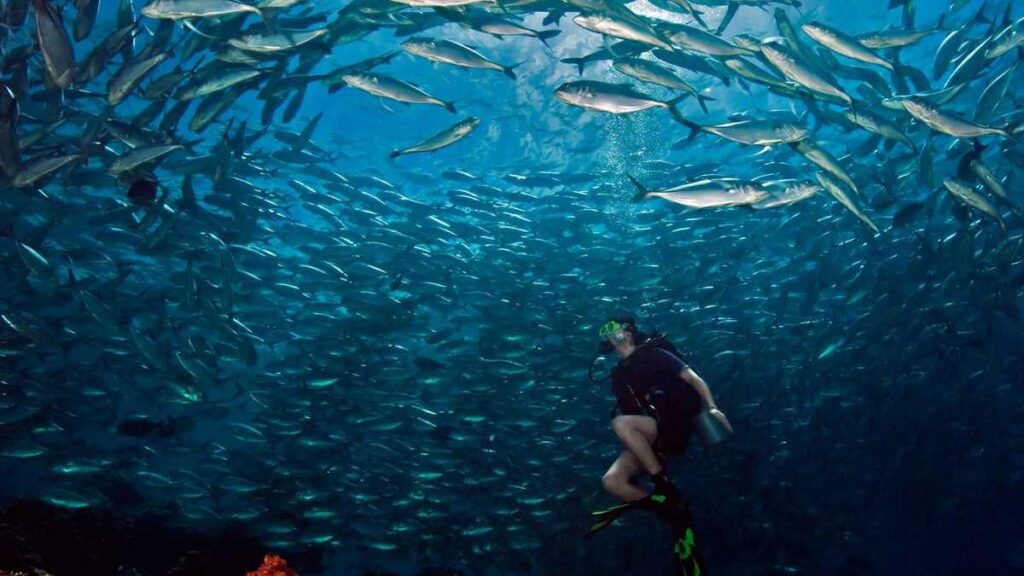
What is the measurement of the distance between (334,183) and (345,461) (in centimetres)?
778

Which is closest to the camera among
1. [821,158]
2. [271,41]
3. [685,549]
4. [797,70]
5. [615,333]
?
[685,549]

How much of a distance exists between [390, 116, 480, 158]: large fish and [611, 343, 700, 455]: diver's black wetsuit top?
290 centimetres

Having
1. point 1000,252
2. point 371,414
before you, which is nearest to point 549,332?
point 371,414

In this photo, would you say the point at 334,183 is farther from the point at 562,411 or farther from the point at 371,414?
the point at 562,411

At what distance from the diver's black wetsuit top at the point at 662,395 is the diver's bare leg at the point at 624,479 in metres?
0.25

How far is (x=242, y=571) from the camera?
15.1 m

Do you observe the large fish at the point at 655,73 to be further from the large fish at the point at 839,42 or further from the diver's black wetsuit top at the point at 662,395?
the diver's black wetsuit top at the point at 662,395

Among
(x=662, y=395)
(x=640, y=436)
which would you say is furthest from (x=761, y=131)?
(x=640, y=436)

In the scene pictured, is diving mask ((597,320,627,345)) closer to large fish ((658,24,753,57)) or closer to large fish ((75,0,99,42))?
large fish ((658,24,753,57))

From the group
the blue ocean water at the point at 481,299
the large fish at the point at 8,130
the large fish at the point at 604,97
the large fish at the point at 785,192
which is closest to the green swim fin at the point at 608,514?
the large fish at the point at 785,192

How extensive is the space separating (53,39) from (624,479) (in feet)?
19.1

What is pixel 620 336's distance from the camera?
5266 mm

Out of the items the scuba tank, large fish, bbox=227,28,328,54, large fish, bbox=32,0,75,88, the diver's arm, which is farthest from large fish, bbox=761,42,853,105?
large fish, bbox=32,0,75,88

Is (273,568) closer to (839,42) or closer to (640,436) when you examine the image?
(640,436)
